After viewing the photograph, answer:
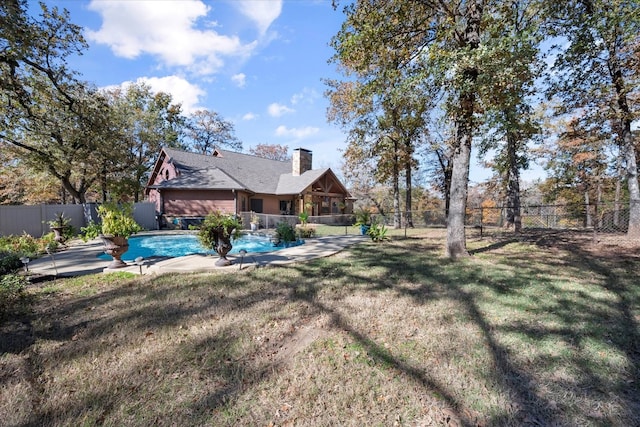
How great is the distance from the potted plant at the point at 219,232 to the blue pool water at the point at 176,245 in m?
4.42

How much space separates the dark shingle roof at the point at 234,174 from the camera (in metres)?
18.8

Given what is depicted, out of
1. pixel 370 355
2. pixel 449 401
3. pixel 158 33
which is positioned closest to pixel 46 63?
pixel 158 33

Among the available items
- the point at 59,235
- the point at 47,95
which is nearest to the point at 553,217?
the point at 59,235

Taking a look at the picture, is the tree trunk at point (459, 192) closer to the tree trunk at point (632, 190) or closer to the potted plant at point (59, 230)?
the tree trunk at point (632, 190)

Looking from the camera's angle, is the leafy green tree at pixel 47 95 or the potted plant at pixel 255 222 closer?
the leafy green tree at pixel 47 95

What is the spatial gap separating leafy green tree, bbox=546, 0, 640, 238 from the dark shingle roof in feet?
52.5

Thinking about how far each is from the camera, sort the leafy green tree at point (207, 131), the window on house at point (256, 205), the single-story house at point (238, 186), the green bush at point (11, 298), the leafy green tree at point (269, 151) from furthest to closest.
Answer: the leafy green tree at point (269, 151)
the leafy green tree at point (207, 131)
the window on house at point (256, 205)
the single-story house at point (238, 186)
the green bush at point (11, 298)

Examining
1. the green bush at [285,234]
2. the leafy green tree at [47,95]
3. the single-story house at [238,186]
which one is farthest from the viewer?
the single-story house at [238,186]

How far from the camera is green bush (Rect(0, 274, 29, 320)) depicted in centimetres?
400

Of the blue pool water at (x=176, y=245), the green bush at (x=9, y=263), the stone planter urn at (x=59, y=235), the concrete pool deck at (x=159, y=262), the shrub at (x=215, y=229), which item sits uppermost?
the shrub at (x=215, y=229)

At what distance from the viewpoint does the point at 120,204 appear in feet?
21.7

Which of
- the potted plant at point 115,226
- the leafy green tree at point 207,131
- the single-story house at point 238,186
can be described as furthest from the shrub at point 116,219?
the leafy green tree at point 207,131

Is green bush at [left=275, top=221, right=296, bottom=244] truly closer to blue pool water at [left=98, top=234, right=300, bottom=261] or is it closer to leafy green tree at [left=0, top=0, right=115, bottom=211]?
blue pool water at [left=98, top=234, right=300, bottom=261]

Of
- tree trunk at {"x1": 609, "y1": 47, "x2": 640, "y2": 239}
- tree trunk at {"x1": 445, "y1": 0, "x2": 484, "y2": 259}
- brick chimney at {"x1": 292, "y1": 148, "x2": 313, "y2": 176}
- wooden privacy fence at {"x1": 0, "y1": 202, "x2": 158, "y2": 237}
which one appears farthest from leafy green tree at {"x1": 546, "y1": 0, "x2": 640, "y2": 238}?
wooden privacy fence at {"x1": 0, "y1": 202, "x2": 158, "y2": 237}
